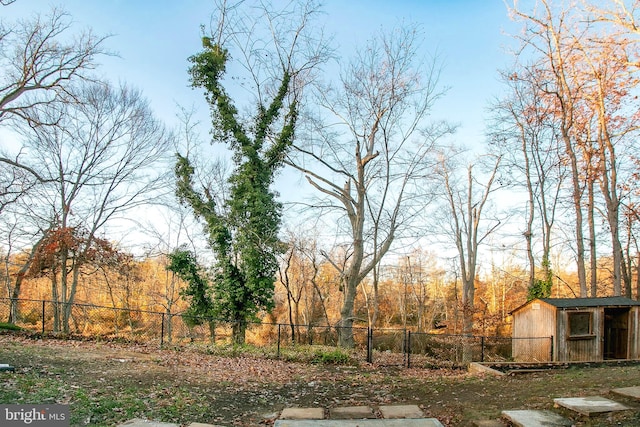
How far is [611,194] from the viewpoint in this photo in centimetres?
1591

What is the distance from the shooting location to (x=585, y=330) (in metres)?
12.9

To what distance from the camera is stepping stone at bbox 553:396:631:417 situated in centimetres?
439

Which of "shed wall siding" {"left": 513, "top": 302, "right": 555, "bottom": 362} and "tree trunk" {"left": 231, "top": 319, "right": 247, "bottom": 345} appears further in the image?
"tree trunk" {"left": 231, "top": 319, "right": 247, "bottom": 345}

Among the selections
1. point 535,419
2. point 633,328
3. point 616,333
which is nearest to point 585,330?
point 616,333

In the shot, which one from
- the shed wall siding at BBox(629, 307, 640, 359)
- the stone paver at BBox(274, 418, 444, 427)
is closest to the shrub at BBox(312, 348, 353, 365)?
the stone paver at BBox(274, 418, 444, 427)

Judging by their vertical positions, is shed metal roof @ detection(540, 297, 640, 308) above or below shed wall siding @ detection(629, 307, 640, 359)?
above

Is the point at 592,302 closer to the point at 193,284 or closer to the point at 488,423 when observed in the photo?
the point at 488,423

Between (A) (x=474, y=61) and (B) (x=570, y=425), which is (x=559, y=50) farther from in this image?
(B) (x=570, y=425)

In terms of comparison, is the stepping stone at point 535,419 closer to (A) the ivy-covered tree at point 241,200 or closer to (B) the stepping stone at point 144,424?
(B) the stepping stone at point 144,424

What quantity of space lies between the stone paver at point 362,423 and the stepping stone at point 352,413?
1.08 ft

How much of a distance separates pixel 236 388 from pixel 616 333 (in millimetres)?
12459

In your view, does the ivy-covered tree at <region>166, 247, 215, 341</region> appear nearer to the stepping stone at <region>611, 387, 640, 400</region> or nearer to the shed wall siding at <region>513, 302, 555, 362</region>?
the shed wall siding at <region>513, 302, 555, 362</region>

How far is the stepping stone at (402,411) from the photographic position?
489 cm

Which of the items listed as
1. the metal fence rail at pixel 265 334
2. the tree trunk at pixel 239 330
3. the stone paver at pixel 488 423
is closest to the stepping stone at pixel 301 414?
the stone paver at pixel 488 423
